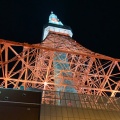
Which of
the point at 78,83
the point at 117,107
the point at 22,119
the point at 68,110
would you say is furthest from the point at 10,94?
the point at 78,83

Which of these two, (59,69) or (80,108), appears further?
(59,69)

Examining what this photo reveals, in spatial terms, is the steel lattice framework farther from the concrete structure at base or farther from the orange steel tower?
the concrete structure at base

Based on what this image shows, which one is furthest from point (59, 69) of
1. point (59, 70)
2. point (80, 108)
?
point (80, 108)

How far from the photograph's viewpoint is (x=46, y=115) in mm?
11641

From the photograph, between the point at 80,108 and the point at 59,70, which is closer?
the point at 80,108

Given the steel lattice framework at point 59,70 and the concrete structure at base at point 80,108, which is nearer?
the concrete structure at base at point 80,108

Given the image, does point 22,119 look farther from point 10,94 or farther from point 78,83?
point 78,83

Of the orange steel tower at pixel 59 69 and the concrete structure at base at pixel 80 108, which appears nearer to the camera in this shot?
the concrete structure at base at pixel 80 108

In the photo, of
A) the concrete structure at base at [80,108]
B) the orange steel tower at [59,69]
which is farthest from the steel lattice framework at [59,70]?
the concrete structure at base at [80,108]

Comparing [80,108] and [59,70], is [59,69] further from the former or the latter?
[80,108]

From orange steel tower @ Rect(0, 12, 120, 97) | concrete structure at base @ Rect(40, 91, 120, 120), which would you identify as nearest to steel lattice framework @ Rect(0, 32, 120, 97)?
orange steel tower @ Rect(0, 12, 120, 97)

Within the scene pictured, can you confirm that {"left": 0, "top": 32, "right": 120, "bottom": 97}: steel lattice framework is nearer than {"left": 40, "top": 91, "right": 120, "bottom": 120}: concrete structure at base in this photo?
No

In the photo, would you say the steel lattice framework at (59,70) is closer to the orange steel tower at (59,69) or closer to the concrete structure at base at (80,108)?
the orange steel tower at (59,69)

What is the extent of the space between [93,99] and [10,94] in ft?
18.7
